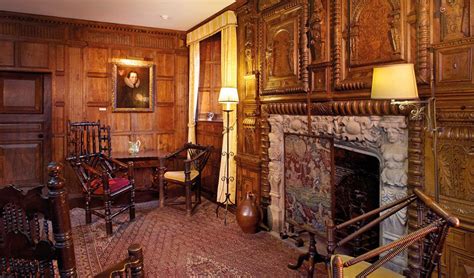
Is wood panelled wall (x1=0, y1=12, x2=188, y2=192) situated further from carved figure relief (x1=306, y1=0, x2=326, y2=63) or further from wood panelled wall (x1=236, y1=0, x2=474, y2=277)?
carved figure relief (x1=306, y1=0, x2=326, y2=63)

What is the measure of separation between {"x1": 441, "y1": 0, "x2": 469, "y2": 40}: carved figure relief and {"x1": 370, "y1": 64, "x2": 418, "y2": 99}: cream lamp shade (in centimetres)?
36

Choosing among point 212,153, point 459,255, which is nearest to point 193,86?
point 212,153

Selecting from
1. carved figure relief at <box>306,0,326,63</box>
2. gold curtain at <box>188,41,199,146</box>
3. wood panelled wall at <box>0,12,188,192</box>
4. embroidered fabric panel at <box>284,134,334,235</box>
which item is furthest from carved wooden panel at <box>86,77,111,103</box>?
carved figure relief at <box>306,0,326,63</box>

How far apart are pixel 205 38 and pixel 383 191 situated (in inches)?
155

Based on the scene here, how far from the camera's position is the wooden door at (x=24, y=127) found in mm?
5449

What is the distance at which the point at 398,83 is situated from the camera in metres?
2.09

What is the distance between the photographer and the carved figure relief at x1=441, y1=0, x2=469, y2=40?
2098mm

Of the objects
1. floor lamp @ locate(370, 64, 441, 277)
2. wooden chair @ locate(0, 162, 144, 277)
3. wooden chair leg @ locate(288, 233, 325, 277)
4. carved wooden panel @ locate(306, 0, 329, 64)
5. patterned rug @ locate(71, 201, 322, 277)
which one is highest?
carved wooden panel @ locate(306, 0, 329, 64)

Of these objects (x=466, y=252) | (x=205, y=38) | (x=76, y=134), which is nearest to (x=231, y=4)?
(x=205, y=38)

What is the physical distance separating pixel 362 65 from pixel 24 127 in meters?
5.28

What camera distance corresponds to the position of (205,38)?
18.4 ft

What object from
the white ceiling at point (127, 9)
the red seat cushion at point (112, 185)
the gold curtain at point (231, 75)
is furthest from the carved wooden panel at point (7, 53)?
the gold curtain at point (231, 75)

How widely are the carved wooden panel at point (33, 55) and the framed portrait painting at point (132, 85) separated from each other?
105 cm

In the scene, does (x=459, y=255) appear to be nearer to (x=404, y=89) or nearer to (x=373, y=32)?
(x=404, y=89)
